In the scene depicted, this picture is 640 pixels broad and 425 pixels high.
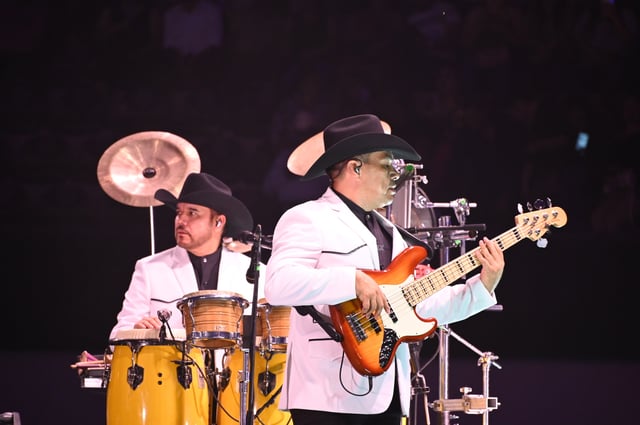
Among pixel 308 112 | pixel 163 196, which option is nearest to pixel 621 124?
pixel 308 112

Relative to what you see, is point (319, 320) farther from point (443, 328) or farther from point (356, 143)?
point (443, 328)

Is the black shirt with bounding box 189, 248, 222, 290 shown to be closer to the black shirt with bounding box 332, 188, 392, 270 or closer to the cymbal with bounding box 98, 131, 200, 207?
the cymbal with bounding box 98, 131, 200, 207

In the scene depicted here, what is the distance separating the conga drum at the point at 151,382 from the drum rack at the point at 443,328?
49.3 inches

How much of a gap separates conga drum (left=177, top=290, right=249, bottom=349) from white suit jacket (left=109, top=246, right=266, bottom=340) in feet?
2.32

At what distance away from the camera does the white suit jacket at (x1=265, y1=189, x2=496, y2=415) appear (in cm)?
323

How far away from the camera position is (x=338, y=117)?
7.71 m

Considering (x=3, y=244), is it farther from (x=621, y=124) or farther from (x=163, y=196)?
(x=621, y=124)

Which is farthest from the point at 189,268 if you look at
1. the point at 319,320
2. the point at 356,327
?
the point at 356,327

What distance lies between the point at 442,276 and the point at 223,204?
2672 mm

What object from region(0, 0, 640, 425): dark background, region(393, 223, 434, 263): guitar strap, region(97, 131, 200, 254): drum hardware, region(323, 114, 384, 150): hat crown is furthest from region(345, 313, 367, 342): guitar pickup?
region(0, 0, 640, 425): dark background

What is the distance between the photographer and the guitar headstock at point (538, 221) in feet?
12.2

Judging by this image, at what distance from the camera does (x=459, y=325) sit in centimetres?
707

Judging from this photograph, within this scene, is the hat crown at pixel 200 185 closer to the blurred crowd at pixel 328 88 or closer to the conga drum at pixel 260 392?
the conga drum at pixel 260 392

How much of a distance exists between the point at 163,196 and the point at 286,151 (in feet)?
5.66
